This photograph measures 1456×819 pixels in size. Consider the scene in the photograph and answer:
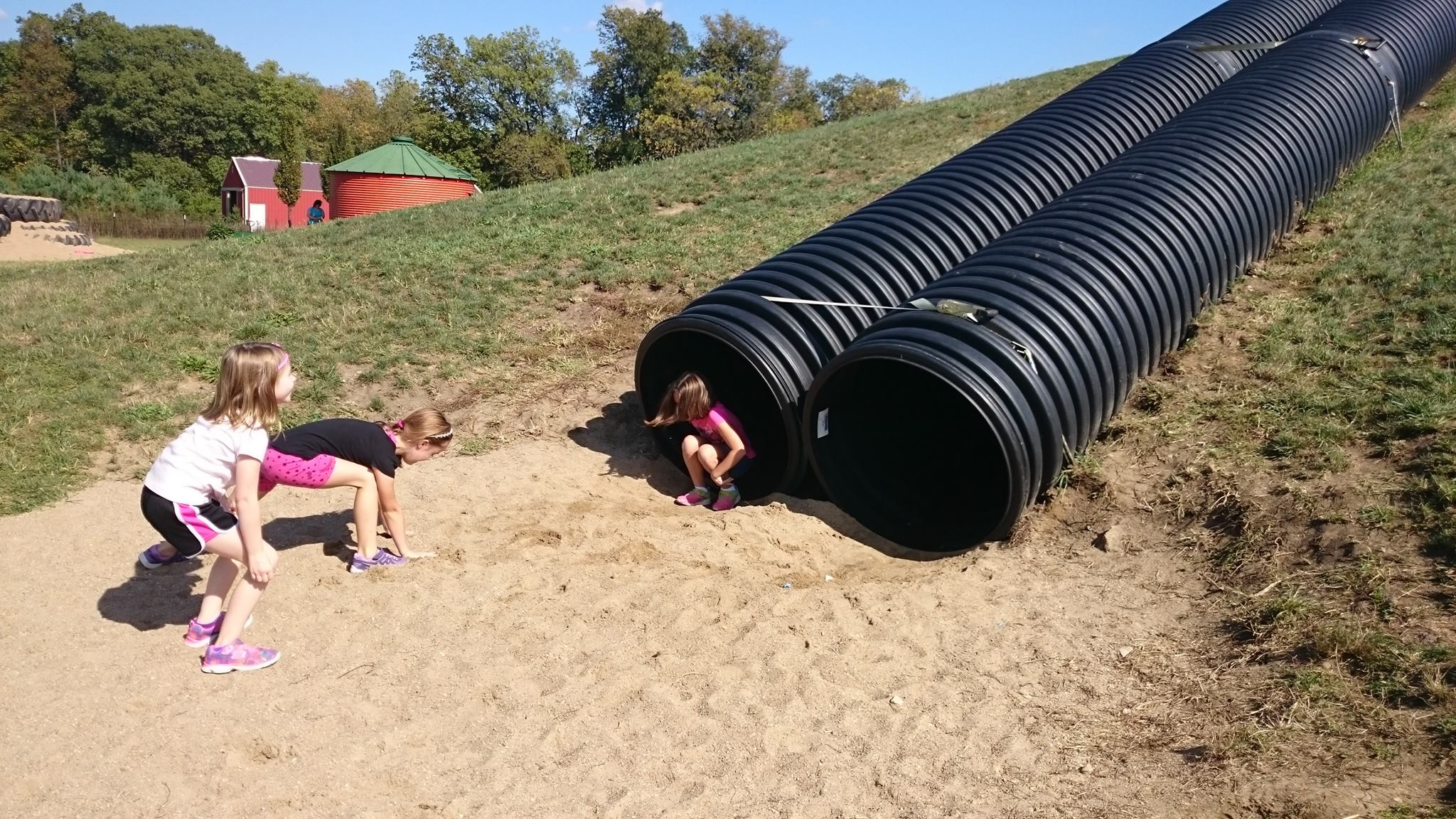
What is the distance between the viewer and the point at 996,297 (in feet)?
19.9

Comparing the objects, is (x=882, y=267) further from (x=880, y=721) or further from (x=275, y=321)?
(x=275, y=321)

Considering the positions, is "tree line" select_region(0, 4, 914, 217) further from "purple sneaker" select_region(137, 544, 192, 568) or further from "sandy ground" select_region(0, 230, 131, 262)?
"purple sneaker" select_region(137, 544, 192, 568)

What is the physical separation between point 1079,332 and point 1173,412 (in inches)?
48.4

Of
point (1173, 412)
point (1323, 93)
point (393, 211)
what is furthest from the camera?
point (393, 211)

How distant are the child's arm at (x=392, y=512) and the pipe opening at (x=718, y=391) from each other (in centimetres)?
216

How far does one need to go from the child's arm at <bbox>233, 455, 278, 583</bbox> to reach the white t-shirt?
0.17 m

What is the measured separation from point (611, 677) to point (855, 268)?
3.71 m

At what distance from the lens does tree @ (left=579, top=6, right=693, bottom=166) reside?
224ft

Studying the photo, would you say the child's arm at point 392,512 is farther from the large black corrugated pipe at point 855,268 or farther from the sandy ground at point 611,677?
the large black corrugated pipe at point 855,268

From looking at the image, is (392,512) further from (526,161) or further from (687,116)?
(687,116)

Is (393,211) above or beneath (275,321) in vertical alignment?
above

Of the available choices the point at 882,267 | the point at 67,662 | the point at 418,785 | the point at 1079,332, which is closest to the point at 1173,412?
the point at 1079,332

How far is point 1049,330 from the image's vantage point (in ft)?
19.5

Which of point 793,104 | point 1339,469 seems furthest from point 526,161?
point 1339,469
